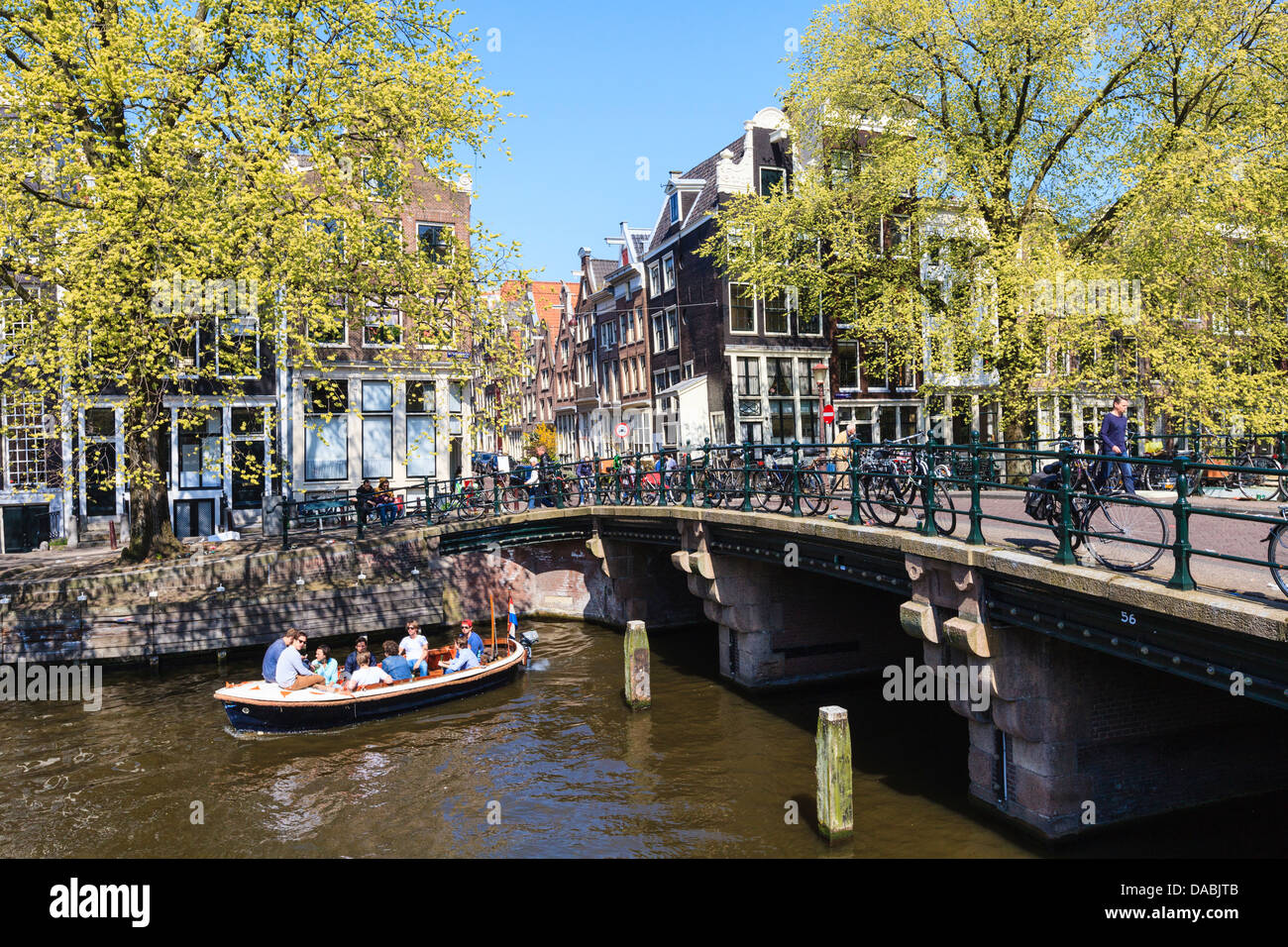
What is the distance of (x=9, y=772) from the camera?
45.8 ft

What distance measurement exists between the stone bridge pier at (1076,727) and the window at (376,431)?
72.5 feet

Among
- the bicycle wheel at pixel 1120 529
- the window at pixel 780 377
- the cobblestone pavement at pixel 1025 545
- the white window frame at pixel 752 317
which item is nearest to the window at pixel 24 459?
the cobblestone pavement at pixel 1025 545

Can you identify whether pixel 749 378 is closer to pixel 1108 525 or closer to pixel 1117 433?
pixel 1117 433

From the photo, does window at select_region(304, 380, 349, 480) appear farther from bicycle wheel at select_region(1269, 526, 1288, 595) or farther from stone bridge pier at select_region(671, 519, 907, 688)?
bicycle wheel at select_region(1269, 526, 1288, 595)

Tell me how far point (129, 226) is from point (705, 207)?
79.2 feet

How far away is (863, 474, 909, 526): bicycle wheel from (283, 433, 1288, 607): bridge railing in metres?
0.02

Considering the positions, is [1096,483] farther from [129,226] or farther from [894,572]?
[129,226]

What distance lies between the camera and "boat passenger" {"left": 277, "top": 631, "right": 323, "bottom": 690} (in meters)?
15.5

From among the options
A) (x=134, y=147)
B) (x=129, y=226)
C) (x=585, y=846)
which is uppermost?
(x=134, y=147)

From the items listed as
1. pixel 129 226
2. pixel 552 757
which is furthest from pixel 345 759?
pixel 129 226

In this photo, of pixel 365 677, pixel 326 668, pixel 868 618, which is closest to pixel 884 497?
pixel 868 618

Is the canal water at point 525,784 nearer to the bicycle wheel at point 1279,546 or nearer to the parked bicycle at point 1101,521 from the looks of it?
the parked bicycle at point 1101,521

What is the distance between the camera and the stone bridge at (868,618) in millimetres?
8641

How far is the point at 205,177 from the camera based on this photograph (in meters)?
17.8
